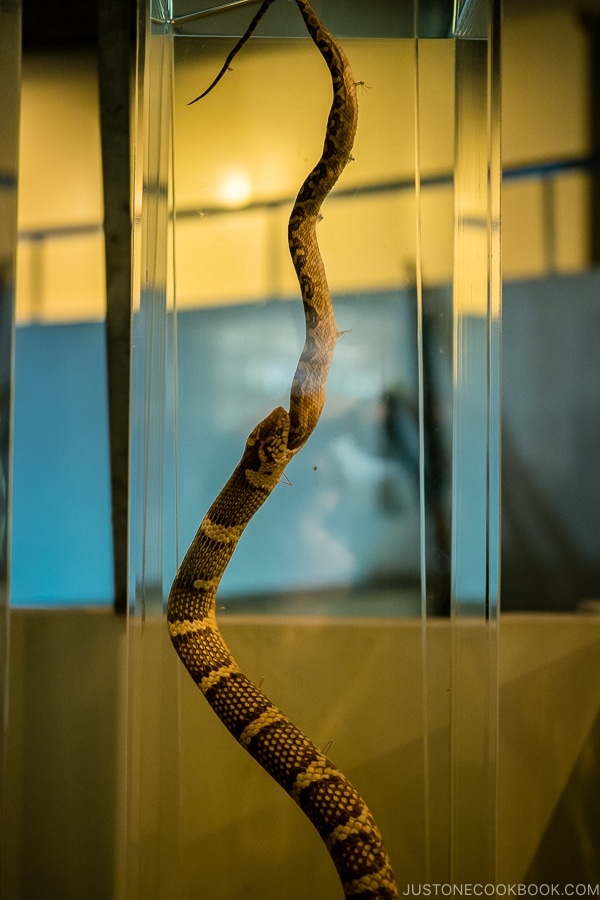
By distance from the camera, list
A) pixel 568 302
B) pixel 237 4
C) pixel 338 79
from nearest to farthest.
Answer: pixel 338 79, pixel 237 4, pixel 568 302

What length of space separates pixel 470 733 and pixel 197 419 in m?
0.64

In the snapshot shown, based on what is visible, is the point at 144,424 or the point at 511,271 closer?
the point at 144,424

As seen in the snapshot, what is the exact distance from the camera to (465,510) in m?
1.09

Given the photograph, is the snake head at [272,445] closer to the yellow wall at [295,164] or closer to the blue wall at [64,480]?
the yellow wall at [295,164]

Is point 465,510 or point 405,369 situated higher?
point 405,369

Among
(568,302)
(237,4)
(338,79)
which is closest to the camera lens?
(338,79)

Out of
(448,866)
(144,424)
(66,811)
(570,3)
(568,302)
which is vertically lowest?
(66,811)

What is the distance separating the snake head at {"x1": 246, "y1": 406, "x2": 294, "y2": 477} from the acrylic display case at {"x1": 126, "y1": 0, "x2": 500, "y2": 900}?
0.32 ft

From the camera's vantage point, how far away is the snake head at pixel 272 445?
1.02m

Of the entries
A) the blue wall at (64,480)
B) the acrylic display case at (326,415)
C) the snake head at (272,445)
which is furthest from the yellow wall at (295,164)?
the blue wall at (64,480)

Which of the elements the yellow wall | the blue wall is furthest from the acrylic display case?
the blue wall

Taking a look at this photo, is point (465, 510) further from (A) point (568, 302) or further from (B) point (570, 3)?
(B) point (570, 3)

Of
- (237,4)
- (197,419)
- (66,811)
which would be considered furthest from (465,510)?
(66,811)

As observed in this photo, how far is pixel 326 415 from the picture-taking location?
3.74ft
